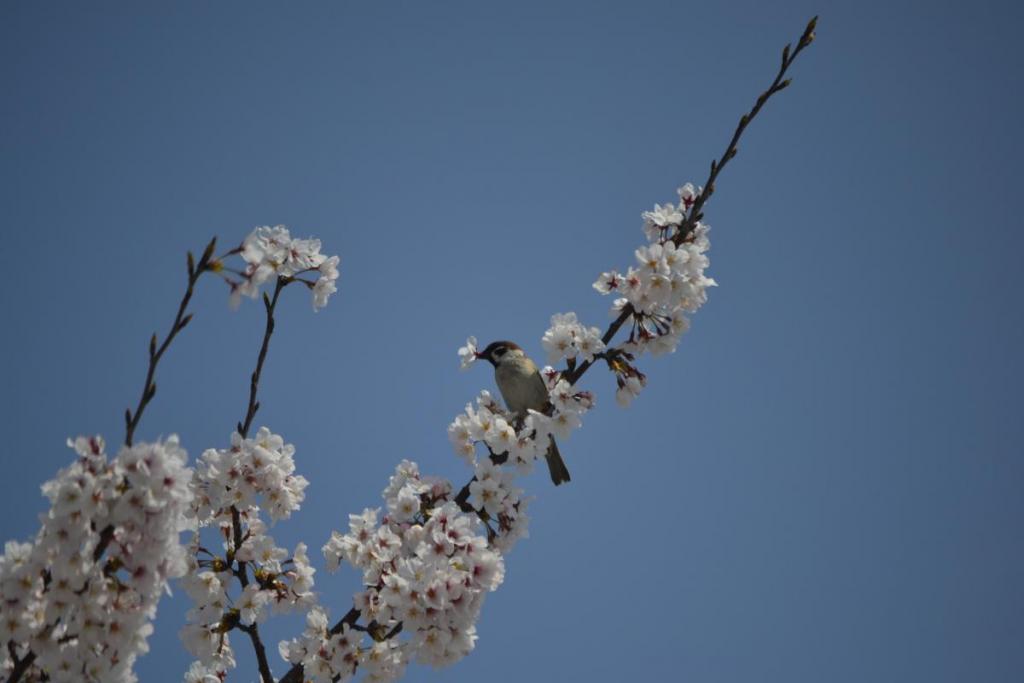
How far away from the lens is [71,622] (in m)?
3.47

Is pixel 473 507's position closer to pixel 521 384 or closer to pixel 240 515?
pixel 240 515

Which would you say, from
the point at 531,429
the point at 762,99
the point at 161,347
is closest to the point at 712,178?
the point at 762,99

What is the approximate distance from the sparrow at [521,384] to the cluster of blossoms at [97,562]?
5292 millimetres

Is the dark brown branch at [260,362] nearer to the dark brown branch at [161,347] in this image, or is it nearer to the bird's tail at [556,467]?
the dark brown branch at [161,347]

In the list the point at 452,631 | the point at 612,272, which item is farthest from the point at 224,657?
the point at 612,272

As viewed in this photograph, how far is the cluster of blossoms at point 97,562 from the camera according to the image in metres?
3.33

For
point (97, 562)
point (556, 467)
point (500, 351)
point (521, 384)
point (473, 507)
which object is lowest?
point (97, 562)

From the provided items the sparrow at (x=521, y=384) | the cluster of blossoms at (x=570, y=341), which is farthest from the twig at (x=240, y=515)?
the sparrow at (x=521, y=384)

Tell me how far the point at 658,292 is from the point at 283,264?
2526mm

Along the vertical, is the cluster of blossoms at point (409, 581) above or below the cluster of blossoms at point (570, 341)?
below

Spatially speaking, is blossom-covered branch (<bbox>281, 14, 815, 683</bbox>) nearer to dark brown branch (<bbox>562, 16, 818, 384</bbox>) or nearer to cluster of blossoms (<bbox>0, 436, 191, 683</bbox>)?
dark brown branch (<bbox>562, 16, 818, 384</bbox>)

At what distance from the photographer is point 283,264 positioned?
4703 millimetres

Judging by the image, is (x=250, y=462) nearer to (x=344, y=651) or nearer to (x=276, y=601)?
(x=276, y=601)

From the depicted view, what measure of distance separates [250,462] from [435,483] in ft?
4.25
